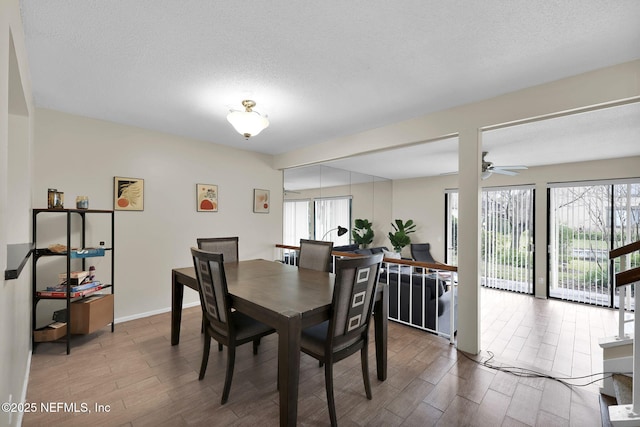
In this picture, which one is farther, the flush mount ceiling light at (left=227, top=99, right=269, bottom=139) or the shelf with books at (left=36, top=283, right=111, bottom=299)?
the shelf with books at (left=36, top=283, right=111, bottom=299)

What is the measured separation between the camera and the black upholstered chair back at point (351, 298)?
1.65 metres

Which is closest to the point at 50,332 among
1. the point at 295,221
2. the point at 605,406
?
the point at 295,221

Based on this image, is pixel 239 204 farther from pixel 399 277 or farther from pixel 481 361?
pixel 481 361

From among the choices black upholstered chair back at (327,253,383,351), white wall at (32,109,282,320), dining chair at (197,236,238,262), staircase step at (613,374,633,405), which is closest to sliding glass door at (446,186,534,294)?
staircase step at (613,374,633,405)

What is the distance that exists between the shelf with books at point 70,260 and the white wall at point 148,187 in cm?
7

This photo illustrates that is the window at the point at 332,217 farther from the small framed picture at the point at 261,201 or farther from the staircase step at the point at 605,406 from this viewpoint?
the staircase step at the point at 605,406

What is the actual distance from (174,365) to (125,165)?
239 centimetres

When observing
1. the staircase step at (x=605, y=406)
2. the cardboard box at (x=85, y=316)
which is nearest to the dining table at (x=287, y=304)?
the cardboard box at (x=85, y=316)

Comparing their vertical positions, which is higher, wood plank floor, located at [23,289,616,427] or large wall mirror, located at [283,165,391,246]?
large wall mirror, located at [283,165,391,246]

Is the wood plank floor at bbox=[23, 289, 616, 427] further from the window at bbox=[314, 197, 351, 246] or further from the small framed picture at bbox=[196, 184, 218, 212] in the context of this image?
the window at bbox=[314, 197, 351, 246]

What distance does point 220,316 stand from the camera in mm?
1917

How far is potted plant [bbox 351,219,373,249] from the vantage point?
6098 millimetres

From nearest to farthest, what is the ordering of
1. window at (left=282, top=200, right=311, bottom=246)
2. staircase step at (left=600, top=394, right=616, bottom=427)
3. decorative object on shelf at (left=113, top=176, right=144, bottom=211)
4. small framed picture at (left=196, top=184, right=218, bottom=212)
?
staircase step at (left=600, top=394, right=616, bottom=427), decorative object on shelf at (left=113, top=176, right=144, bottom=211), small framed picture at (left=196, top=184, right=218, bottom=212), window at (left=282, top=200, right=311, bottom=246)

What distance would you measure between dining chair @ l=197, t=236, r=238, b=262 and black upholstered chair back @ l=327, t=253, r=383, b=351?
1.85 meters
